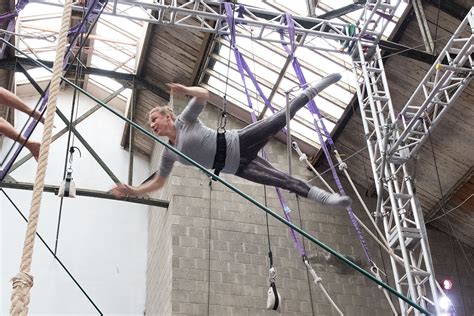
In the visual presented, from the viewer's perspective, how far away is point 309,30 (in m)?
7.45

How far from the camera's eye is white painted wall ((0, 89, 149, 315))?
32.3ft

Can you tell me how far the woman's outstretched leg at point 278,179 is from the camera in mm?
4414

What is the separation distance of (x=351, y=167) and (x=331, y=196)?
609 centimetres

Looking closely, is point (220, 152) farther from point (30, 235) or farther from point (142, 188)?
point (30, 235)

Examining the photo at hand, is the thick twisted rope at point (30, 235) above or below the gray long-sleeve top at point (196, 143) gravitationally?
below

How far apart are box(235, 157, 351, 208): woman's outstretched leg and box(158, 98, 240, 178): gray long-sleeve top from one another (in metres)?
0.10

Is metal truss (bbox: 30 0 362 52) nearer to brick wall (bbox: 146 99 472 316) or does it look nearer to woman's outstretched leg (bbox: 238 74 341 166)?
brick wall (bbox: 146 99 472 316)

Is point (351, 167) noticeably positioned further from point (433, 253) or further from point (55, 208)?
point (55, 208)

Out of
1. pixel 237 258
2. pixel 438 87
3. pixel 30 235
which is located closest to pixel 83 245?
pixel 237 258

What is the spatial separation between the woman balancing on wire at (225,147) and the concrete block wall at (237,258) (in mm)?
4340

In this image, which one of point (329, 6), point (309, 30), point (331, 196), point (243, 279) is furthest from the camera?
point (243, 279)

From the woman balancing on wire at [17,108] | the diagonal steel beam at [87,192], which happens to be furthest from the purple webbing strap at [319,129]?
the diagonal steel beam at [87,192]

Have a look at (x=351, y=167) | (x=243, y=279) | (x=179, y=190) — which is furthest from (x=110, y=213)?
(x=351, y=167)

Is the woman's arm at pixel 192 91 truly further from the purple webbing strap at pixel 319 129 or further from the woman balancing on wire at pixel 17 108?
the purple webbing strap at pixel 319 129
